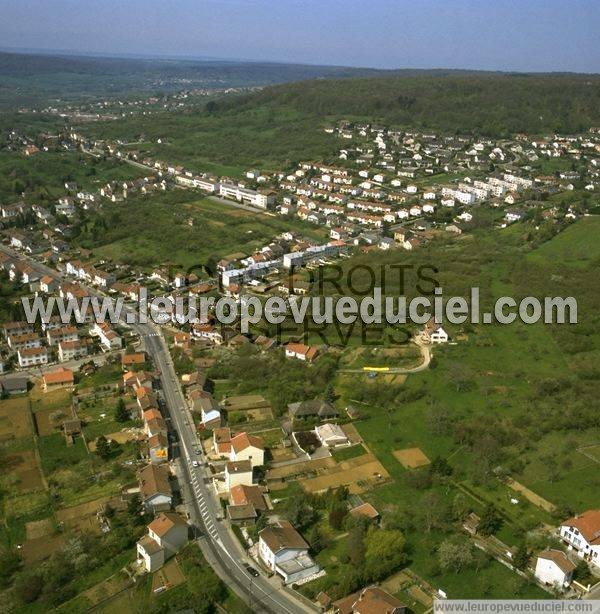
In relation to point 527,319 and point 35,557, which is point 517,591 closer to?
point 35,557

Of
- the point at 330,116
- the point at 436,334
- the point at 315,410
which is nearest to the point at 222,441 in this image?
the point at 315,410

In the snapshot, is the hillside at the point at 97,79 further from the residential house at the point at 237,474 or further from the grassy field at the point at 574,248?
the residential house at the point at 237,474

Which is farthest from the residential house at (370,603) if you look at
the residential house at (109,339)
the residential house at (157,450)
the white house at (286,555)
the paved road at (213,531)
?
the residential house at (109,339)

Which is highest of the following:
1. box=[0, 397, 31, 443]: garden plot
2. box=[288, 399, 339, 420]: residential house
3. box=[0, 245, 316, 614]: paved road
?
box=[288, 399, 339, 420]: residential house

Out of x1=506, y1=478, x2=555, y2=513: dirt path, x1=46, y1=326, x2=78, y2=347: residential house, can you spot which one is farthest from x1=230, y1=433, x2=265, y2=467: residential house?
x1=46, y1=326, x2=78, y2=347: residential house

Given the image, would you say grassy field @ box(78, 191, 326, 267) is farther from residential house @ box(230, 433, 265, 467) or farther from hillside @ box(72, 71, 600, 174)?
residential house @ box(230, 433, 265, 467)

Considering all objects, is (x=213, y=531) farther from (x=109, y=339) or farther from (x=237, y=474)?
(x=109, y=339)
